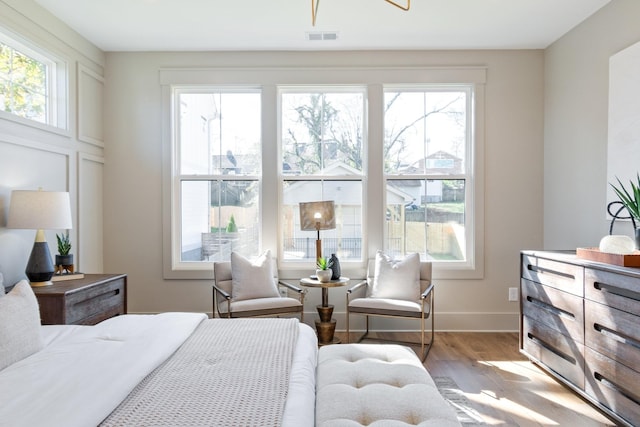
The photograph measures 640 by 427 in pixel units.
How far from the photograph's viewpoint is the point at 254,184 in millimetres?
4359

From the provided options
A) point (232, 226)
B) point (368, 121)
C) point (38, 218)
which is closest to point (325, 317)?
point (232, 226)

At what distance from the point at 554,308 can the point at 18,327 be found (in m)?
3.19

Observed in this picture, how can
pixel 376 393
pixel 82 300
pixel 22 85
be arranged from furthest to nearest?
pixel 22 85, pixel 82 300, pixel 376 393

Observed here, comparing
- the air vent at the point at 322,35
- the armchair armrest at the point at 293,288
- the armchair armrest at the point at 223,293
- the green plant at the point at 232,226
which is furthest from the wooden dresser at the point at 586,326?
the green plant at the point at 232,226

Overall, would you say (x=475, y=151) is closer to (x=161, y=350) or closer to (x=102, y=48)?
(x=161, y=350)

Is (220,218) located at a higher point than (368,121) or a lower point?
lower

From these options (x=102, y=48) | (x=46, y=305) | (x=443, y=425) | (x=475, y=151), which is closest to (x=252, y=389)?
(x=443, y=425)

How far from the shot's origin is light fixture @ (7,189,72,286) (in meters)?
2.88

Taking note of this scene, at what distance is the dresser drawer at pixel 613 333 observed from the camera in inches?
89.2

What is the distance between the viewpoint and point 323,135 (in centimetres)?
436

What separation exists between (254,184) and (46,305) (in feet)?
7.12

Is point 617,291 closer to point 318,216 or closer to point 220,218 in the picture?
point 318,216

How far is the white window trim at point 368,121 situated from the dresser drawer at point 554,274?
927 millimetres

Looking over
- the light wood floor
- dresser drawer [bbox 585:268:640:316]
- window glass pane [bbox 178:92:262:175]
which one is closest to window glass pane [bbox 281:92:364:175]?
window glass pane [bbox 178:92:262:175]
